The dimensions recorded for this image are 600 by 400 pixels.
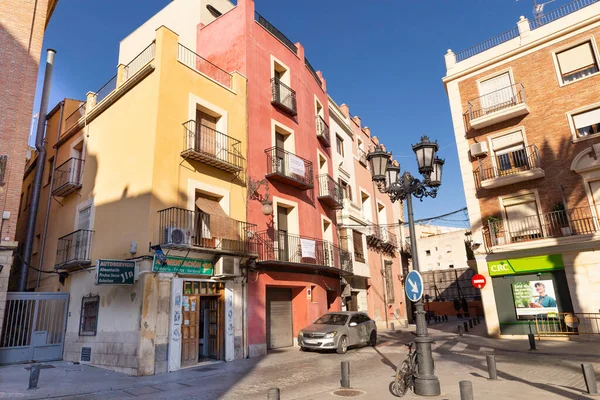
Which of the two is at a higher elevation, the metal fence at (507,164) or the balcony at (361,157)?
the balcony at (361,157)

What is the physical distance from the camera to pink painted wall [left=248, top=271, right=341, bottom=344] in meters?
14.3

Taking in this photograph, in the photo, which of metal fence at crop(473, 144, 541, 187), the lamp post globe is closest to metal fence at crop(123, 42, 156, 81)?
the lamp post globe

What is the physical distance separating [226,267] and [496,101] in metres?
16.2

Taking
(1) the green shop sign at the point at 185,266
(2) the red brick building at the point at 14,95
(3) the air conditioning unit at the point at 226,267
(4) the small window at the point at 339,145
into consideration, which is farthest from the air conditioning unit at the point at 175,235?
(4) the small window at the point at 339,145

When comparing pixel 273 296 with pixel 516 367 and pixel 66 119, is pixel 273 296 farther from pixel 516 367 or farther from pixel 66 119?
pixel 66 119

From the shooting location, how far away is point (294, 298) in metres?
17.2

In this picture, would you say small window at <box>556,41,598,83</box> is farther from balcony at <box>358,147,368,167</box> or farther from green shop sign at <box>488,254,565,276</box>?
balcony at <box>358,147,368,167</box>

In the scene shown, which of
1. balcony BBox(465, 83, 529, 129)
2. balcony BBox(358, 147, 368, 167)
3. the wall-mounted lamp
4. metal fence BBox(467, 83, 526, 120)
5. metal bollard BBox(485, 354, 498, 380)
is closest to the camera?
metal bollard BBox(485, 354, 498, 380)

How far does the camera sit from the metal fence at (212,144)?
44.1 feet

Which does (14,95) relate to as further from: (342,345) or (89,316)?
(342,345)

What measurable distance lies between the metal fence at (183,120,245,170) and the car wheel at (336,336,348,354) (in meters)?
7.51

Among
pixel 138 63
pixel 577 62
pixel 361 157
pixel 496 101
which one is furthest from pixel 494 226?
pixel 138 63

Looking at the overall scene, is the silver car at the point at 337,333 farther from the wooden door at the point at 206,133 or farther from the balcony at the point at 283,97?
the balcony at the point at 283,97

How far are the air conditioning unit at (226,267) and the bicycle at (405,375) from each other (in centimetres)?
686
